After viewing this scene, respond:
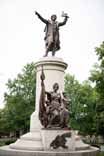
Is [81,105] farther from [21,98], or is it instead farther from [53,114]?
[53,114]

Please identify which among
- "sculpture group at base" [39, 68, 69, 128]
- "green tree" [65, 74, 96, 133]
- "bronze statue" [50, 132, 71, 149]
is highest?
"green tree" [65, 74, 96, 133]

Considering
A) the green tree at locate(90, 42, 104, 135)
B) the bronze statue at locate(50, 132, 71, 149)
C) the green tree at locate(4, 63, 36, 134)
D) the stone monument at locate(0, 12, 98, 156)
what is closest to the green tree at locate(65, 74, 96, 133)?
the green tree at locate(4, 63, 36, 134)

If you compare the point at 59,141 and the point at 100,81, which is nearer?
the point at 59,141

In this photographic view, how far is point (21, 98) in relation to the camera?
3984cm

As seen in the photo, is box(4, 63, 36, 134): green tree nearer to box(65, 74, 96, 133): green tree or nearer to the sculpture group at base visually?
box(65, 74, 96, 133): green tree

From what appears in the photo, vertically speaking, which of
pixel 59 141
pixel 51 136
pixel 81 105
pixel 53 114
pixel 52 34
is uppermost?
pixel 52 34

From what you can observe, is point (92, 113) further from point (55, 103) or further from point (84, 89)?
point (55, 103)

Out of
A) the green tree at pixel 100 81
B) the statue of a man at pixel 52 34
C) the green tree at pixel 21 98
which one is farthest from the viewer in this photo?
the green tree at pixel 21 98

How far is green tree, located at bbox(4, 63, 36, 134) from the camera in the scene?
3909 centimetres

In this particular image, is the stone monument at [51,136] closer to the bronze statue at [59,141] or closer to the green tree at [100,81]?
the bronze statue at [59,141]

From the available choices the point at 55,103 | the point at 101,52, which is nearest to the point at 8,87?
the point at 101,52

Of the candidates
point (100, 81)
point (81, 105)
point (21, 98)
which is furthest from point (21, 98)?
point (100, 81)

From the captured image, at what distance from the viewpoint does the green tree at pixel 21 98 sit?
3909 cm

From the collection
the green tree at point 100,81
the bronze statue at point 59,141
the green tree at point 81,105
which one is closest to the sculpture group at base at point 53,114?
the bronze statue at point 59,141
